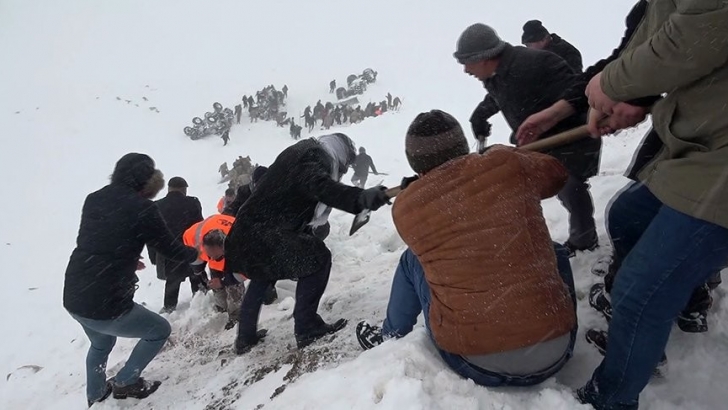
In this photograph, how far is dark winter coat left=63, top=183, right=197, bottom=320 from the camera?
119 inches

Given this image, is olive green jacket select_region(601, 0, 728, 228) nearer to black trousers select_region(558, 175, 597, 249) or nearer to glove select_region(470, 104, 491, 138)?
black trousers select_region(558, 175, 597, 249)

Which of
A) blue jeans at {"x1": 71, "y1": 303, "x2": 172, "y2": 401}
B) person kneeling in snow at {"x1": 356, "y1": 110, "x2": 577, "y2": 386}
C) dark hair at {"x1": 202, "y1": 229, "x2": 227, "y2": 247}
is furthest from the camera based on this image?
dark hair at {"x1": 202, "y1": 229, "x2": 227, "y2": 247}

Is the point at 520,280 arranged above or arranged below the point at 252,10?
below

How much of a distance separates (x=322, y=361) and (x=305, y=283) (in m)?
0.55

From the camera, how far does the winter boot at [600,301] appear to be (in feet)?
7.23

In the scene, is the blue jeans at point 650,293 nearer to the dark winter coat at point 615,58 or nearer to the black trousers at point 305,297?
the dark winter coat at point 615,58

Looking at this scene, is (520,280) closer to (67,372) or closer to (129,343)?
(129,343)

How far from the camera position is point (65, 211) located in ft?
42.0

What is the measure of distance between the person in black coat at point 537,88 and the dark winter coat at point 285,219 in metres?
1.10

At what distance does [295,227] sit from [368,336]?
0.83 metres

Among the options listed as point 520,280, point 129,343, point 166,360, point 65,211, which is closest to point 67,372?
point 129,343

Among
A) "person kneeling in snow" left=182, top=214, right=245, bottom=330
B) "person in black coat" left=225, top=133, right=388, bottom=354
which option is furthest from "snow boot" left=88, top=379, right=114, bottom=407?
"person in black coat" left=225, top=133, right=388, bottom=354

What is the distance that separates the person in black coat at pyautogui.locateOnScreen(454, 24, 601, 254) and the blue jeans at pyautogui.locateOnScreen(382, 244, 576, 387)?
31.1 inches

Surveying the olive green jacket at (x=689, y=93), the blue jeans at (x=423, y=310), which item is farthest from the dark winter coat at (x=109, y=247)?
the olive green jacket at (x=689, y=93)
